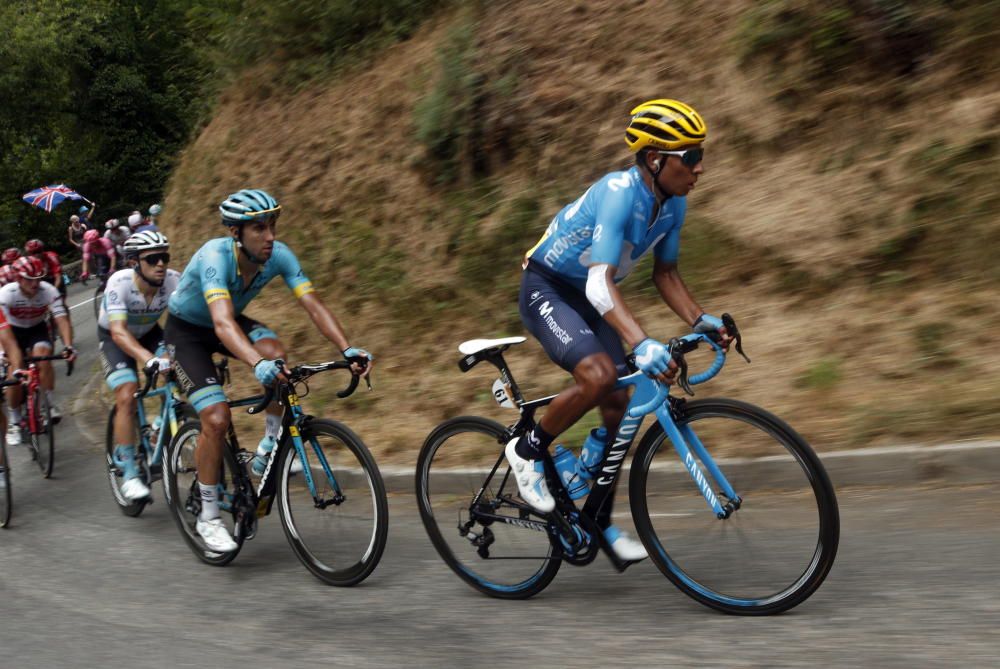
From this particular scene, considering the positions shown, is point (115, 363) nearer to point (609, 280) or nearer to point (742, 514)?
point (609, 280)

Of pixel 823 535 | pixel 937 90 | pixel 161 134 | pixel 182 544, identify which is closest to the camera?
pixel 823 535

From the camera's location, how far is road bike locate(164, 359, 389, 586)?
17.5ft

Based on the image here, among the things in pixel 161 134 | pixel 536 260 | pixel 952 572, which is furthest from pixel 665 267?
pixel 161 134

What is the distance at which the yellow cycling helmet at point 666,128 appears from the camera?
4391 mm

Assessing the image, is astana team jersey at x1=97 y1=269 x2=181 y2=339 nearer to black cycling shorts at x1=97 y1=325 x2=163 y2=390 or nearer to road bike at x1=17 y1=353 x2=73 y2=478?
black cycling shorts at x1=97 y1=325 x2=163 y2=390

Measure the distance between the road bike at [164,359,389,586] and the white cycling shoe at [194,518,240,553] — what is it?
0.13 ft

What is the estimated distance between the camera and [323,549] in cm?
564

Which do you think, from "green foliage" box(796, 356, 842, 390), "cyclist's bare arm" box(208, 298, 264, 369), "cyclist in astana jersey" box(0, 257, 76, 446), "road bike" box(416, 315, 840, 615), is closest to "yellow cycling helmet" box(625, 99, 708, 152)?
"road bike" box(416, 315, 840, 615)

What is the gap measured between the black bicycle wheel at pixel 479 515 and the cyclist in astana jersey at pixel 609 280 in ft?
0.81

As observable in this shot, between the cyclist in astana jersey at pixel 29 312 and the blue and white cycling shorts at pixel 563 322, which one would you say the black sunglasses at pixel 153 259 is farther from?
the blue and white cycling shorts at pixel 563 322

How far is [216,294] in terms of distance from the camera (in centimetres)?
579

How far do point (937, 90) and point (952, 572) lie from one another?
19.0 ft

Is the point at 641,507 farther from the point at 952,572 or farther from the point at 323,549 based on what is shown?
the point at 323,549

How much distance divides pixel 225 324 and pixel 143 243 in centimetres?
231
